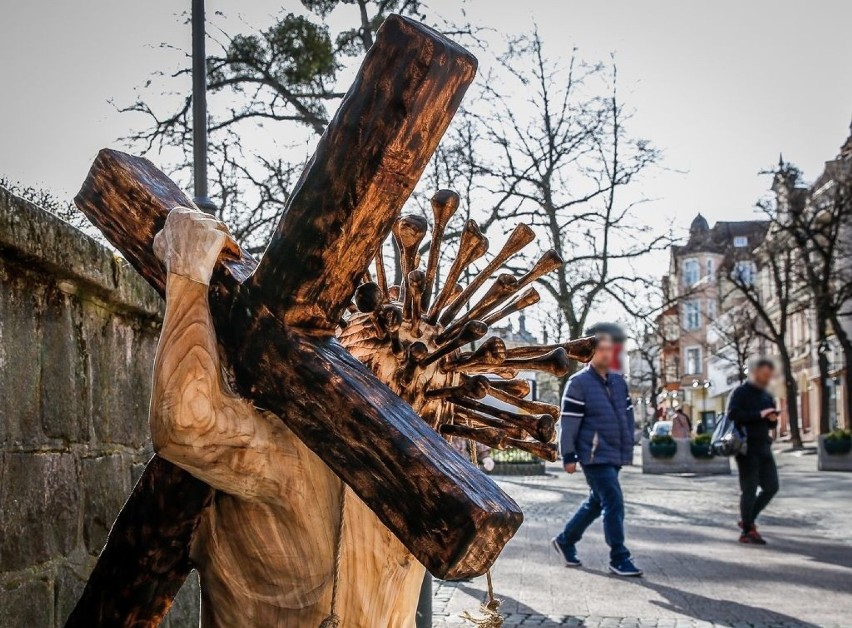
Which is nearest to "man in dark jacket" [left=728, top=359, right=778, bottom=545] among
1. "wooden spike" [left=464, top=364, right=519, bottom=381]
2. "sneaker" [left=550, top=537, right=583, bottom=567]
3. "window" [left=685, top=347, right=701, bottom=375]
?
"sneaker" [left=550, top=537, right=583, bottom=567]

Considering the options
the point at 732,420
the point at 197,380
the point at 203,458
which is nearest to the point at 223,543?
the point at 203,458

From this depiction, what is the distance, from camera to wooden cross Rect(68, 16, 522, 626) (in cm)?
138


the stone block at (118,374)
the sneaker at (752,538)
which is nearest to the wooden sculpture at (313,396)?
the stone block at (118,374)

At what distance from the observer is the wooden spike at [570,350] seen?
193cm

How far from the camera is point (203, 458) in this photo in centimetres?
148

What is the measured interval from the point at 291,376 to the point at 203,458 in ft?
0.60

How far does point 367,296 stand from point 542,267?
1.40 ft

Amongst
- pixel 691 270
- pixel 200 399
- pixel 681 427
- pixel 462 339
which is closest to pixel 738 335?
pixel 681 427

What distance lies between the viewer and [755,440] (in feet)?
32.1

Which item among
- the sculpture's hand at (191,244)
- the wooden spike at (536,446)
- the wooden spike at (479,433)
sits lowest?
the wooden spike at (536,446)

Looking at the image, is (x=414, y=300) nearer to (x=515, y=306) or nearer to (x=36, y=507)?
(x=515, y=306)

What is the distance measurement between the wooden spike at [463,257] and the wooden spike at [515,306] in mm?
91

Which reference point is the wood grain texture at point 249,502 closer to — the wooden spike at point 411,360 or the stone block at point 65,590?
the wooden spike at point 411,360

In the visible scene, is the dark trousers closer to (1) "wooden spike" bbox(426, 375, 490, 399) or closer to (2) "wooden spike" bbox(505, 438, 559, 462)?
(2) "wooden spike" bbox(505, 438, 559, 462)
